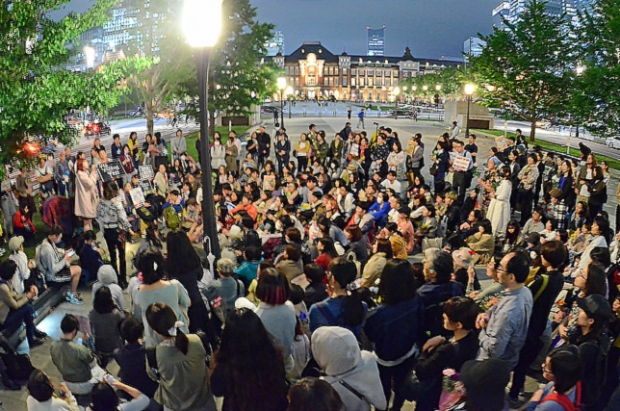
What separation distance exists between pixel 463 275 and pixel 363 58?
16528 cm

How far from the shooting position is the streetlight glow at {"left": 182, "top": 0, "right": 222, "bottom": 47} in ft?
21.9

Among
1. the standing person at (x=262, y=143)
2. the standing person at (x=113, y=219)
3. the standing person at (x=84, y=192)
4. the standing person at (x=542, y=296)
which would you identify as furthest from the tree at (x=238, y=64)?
Result: the standing person at (x=542, y=296)

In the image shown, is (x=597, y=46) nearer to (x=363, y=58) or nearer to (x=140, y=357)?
(x=140, y=357)

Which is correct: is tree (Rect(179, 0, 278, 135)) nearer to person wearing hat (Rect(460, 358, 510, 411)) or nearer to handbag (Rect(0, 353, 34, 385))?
handbag (Rect(0, 353, 34, 385))

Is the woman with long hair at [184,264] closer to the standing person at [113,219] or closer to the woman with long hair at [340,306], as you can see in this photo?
the woman with long hair at [340,306]

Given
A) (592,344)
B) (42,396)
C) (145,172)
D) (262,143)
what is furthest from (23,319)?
(262,143)

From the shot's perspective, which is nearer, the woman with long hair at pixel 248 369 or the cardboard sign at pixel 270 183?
the woman with long hair at pixel 248 369

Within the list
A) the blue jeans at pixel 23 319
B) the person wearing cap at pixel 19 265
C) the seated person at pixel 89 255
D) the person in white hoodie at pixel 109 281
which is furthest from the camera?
the seated person at pixel 89 255

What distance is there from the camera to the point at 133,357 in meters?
4.34

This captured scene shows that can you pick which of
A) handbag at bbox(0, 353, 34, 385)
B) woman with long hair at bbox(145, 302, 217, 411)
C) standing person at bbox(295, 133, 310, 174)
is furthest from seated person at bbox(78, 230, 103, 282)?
standing person at bbox(295, 133, 310, 174)

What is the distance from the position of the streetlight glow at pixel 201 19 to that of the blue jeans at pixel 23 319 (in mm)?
A: 4211

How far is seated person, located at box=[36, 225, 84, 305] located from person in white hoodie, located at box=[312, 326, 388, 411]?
5997 millimetres

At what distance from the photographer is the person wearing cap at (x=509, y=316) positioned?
4.48 m

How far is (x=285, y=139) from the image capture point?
17.5m
